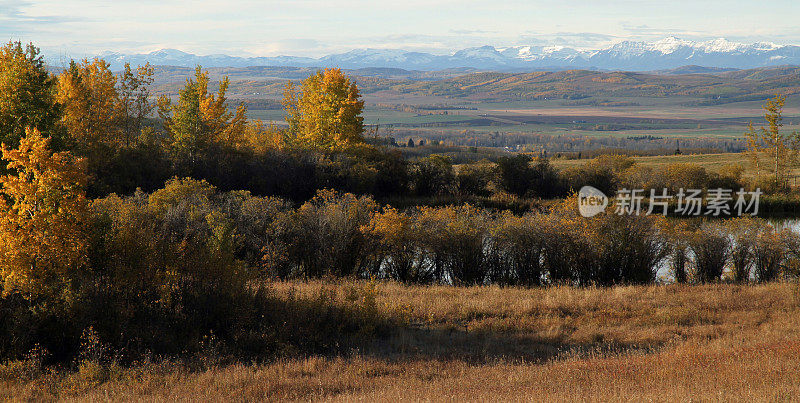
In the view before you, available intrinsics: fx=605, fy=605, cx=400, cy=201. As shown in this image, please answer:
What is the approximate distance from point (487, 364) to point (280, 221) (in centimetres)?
1365

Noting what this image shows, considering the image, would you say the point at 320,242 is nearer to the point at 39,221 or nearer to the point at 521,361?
the point at 521,361

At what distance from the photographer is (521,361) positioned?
520 inches

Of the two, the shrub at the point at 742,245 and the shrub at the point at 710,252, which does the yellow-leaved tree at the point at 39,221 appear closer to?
the shrub at the point at 710,252

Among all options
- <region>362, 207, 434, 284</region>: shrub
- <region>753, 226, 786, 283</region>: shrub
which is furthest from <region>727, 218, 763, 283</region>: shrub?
<region>362, 207, 434, 284</region>: shrub

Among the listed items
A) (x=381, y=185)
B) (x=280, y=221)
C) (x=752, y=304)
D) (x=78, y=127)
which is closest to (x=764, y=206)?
(x=381, y=185)

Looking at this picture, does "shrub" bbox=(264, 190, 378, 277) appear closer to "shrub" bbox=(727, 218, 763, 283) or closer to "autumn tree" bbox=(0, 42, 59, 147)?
"autumn tree" bbox=(0, 42, 59, 147)

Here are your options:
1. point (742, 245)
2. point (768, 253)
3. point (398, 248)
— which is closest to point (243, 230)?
point (398, 248)

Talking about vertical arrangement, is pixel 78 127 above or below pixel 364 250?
above

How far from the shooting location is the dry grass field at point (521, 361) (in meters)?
10.2

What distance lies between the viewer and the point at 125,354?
12.9 m

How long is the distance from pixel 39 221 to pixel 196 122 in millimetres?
34830

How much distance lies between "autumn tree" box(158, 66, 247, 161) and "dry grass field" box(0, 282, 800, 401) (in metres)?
29.6

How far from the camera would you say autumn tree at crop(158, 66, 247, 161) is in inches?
1754

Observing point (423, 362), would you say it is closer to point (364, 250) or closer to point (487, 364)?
point (487, 364)
